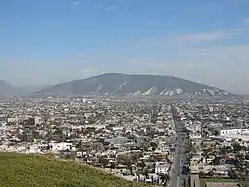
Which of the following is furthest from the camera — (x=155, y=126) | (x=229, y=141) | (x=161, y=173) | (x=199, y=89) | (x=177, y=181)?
(x=199, y=89)

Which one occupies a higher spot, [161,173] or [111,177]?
[111,177]

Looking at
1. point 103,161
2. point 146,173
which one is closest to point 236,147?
point 103,161

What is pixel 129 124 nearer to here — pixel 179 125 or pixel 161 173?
pixel 179 125

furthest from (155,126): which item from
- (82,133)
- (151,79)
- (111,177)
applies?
(151,79)

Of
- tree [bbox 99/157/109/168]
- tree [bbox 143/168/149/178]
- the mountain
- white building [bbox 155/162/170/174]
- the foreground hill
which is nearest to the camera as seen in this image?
the foreground hill

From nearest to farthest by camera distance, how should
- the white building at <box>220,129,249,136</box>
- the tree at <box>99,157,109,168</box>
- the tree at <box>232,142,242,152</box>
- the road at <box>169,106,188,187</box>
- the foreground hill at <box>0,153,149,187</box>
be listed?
1. the foreground hill at <box>0,153,149,187</box>
2. the road at <box>169,106,188,187</box>
3. the tree at <box>99,157,109,168</box>
4. the tree at <box>232,142,242,152</box>
5. the white building at <box>220,129,249,136</box>

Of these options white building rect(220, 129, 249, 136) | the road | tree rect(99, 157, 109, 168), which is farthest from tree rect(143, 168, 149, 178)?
white building rect(220, 129, 249, 136)

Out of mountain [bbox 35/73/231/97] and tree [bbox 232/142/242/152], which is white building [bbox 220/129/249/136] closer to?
tree [bbox 232/142/242/152]

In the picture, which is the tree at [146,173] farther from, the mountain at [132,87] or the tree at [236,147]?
the mountain at [132,87]
